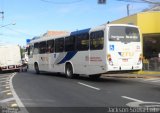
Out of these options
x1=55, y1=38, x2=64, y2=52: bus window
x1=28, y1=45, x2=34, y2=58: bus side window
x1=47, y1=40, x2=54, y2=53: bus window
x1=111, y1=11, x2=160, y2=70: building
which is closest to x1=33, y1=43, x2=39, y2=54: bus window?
x1=28, y1=45, x2=34, y2=58: bus side window

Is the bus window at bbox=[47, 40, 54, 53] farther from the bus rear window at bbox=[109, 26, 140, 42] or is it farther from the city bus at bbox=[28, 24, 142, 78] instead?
the bus rear window at bbox=[109, 26, 140, 42]

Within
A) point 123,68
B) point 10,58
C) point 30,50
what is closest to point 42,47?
point 30,50

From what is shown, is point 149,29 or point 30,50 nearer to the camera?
point 149,29

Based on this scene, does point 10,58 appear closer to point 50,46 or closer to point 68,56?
point 50,46

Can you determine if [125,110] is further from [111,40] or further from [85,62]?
[85,62]

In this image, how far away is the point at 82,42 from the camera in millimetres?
24297

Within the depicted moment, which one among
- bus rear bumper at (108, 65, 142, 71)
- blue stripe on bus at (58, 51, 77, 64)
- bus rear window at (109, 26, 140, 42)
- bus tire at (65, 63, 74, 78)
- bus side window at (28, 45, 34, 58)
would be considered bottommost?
bus tire at (65, 63, 74, 78)

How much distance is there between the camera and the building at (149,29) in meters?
31.9

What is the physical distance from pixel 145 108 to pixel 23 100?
188 inches

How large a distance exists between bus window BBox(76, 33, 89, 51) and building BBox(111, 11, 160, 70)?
8.47m

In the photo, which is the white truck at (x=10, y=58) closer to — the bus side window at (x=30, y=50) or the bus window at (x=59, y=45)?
the bus side window at (x=30, y=50)

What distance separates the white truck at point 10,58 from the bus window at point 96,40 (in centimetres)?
1758

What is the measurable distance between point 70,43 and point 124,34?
4999 mm

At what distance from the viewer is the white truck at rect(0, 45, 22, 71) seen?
127ft
